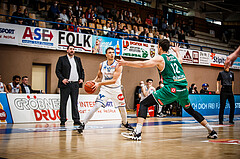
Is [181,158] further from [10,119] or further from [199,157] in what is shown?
[10,119]

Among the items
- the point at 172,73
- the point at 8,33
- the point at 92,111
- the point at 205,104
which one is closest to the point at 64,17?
the point at 8,33

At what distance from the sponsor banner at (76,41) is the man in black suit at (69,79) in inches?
269

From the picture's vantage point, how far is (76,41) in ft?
56.3

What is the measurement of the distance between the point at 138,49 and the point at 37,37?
6.95 metres

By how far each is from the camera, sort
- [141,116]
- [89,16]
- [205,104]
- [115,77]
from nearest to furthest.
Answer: [141,116] < [115,77] < [205,104] < [89,16]

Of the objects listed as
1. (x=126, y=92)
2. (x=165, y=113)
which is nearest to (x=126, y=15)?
(x=126, y=92)

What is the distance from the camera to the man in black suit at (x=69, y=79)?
977cm

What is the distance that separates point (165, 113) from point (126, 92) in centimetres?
508

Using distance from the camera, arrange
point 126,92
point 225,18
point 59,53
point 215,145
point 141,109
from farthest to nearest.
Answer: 1. point 225,18
2. point 126,92
3. point 59,53
4. point 141,109
5. point 215,145

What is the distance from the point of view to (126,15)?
2373 centimetres

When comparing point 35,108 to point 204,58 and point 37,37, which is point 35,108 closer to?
point 37,37

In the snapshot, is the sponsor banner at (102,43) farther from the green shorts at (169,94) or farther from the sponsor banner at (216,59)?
the green shorts at (169,94)

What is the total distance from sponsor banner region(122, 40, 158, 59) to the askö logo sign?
349 inches

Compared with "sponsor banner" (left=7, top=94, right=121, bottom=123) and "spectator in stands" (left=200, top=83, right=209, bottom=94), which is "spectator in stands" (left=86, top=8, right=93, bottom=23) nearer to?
"spectator in stands" (left=200, top=83, right=209, bottom=94)
